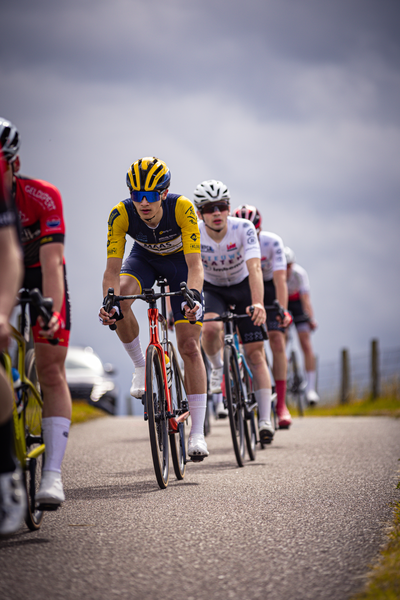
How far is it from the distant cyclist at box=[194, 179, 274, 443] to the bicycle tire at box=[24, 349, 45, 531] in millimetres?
3474

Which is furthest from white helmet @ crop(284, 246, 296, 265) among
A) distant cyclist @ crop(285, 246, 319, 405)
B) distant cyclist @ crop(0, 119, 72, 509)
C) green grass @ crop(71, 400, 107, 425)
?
distant cyclist @ crop(0, 119, 72, 509)

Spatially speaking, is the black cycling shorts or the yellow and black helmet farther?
the black cycling shorts

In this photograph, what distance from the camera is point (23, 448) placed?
3.56 metres

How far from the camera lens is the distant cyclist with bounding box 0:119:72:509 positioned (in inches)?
141

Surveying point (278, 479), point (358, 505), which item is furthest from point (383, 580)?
point (278, 479)

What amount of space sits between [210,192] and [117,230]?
1749 mm

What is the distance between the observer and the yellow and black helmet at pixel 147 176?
531 cm

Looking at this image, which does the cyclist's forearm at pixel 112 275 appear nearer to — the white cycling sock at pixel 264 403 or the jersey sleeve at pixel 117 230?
the jersey sleeve at pixel 117 230

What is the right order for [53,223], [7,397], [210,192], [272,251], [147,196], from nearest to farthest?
1. [7,397]
2. [53,223]
3. [147,196]
4. [210,192]
5. [272,251]

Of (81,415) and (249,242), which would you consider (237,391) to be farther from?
(81,415)

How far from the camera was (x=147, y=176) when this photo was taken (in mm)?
5305

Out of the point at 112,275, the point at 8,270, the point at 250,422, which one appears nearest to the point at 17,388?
the point at 8,270

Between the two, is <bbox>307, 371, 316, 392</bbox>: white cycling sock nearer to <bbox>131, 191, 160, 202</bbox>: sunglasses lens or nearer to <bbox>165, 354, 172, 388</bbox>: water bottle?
<bbox>165, 354, 172, 388</bbox>: water bottle

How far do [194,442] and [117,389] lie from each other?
13.8 m
